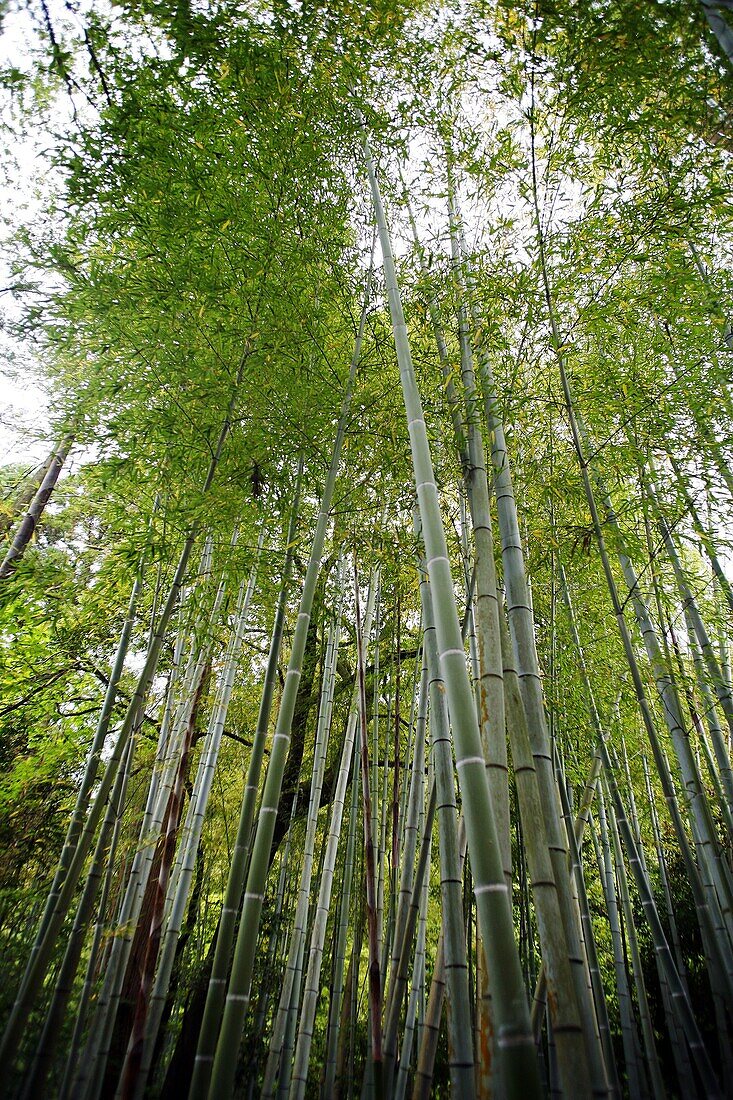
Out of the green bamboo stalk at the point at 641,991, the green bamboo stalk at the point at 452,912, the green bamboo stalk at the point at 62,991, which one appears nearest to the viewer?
the green bamboo stalk at the point at 452,912

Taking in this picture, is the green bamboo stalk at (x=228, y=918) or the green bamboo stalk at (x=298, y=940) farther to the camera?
the green bamboo stalk at (x=298, y=940)

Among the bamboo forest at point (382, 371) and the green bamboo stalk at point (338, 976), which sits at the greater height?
the bamboo forest at point (382, 371)

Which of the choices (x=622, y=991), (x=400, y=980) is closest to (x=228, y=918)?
(x=400, y=980)

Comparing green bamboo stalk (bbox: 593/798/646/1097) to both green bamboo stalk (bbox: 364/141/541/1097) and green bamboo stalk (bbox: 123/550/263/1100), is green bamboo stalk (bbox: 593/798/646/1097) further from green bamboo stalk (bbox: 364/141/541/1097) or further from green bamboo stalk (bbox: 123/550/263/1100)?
green bamboo stalk (bbox: 364/141/541/1097)

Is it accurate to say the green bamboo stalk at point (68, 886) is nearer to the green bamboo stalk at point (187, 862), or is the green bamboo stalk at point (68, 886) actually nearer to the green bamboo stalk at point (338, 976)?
the green bamboo stalk at point (187, 862)

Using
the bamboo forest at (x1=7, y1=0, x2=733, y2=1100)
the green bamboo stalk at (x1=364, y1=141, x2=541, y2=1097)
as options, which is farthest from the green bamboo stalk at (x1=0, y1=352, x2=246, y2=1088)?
the green bamboo stalk at (x1=364, y1=141, x2=541, y2=1097)

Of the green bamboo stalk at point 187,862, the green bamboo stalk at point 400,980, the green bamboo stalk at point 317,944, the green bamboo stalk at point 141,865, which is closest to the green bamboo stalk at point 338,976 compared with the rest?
the green bamboo stalk at point 317,944

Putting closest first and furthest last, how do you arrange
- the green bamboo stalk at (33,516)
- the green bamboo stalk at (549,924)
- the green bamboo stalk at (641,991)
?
the green bamboo stalk at (549,924)
the green bamboo stalk at (641,991)
the green bamboo stalk at (33,516)

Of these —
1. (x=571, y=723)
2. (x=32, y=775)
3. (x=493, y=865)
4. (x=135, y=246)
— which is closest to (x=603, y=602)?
(x=571, y=723)

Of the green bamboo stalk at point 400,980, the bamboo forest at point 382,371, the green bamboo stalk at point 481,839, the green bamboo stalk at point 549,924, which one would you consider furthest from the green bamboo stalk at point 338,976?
the green bamboo stalk at point 481,839

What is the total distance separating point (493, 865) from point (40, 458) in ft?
19.4

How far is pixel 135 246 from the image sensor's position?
3.18 m

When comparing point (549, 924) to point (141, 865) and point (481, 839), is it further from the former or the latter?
point (141, 865)

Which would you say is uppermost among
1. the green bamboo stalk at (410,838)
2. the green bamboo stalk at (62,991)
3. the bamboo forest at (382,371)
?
the bamboo forest at (382,371)
